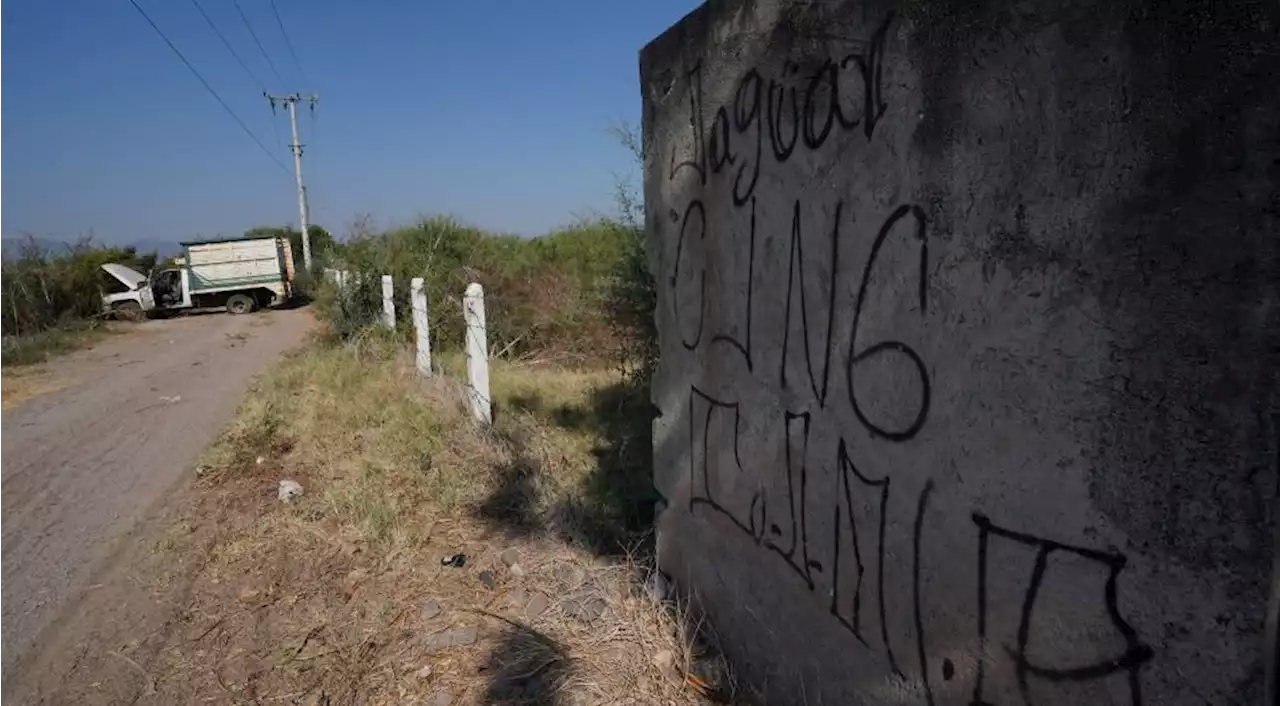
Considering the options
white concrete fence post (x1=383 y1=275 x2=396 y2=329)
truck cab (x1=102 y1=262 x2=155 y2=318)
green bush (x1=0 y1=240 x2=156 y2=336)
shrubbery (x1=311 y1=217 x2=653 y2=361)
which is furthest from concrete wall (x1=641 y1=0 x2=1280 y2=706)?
truck cab (x1=102 y1=262 x2=155 y2=318)

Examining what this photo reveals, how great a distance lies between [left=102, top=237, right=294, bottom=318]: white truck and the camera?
24.0 meters

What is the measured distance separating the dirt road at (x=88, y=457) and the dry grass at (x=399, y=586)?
0.45 m

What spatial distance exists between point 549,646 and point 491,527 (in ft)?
4.95

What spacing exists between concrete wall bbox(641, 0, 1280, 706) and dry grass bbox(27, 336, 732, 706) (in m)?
0.84

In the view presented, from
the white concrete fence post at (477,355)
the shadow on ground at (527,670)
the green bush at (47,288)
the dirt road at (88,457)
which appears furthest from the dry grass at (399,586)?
the green bush at (47,288)

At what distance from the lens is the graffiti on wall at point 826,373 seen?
5.34ft

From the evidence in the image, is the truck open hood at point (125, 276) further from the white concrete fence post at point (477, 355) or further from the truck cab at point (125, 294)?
the white concrete fence post at point (477, 355)

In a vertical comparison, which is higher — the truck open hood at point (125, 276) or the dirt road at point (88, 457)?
the truck open hood at point (125, 276)

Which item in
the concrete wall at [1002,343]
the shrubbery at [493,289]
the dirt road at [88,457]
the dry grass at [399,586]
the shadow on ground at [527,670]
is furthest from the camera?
the shrubbery at [493,289]

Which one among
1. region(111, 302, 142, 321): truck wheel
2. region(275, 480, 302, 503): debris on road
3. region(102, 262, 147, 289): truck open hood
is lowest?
region(275, 480, 302, 503): debris on road

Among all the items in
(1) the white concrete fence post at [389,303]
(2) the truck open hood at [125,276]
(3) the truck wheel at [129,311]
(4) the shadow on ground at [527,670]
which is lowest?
(4) the shadow on ground at [527,670]

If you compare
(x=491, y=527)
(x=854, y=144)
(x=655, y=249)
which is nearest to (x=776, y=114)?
(x=854, y=144)

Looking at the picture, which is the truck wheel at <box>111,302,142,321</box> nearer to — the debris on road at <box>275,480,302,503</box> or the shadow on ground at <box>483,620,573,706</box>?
the debris on road at <box>275,480,302,503</box>

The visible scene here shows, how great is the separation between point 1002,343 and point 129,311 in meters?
27.2
